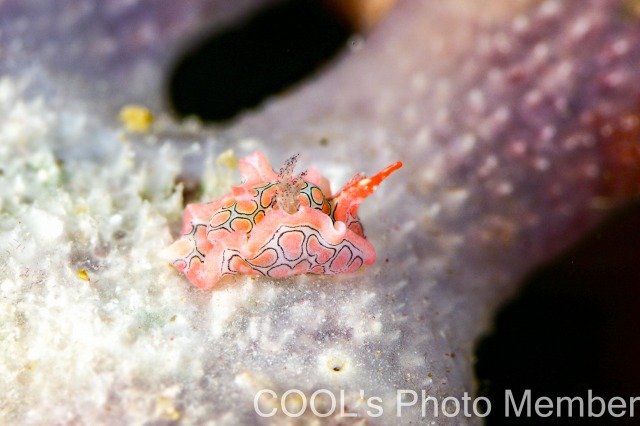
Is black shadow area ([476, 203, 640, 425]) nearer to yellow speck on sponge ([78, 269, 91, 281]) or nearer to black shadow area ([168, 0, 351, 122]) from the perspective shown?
yellow speck on sponge ([78, 269, 91, 281])

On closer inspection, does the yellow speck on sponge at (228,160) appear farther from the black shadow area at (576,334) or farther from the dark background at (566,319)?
the black shadow area at (576,334)

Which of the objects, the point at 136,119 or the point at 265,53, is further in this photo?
the point at 265,53

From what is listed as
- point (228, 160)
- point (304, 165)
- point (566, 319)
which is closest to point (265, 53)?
point (304, 165)

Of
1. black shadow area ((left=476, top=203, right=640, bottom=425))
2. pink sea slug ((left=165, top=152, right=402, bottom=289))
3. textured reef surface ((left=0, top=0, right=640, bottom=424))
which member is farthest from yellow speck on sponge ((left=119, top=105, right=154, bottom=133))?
black shadow area ((left=476, top=203, right=640, bottom=425))

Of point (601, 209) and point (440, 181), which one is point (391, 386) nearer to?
point (440, 181)

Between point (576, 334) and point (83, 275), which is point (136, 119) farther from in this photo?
point (576, 334)

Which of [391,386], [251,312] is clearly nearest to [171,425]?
[251,312]

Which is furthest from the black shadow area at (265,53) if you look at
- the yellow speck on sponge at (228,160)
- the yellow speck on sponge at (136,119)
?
the yellow speck on sponge at (228,160)

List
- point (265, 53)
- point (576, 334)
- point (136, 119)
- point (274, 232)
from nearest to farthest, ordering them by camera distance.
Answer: point (274, 232) → point (576, 334) → point (136, 119) → point (265, 53)
